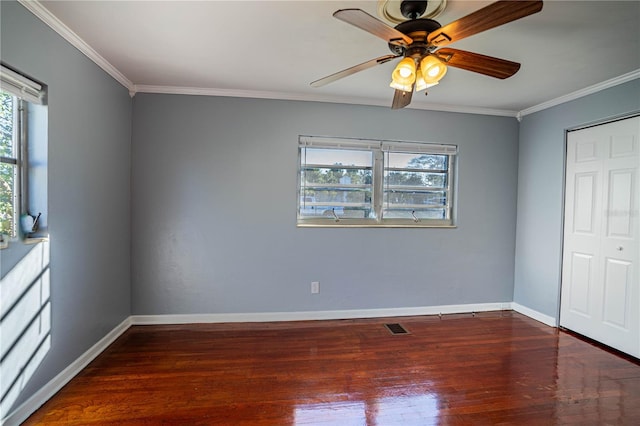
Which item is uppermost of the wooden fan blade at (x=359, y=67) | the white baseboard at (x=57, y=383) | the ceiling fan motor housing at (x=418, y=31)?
the ceiling fan motor housing at (x=418, y=31)

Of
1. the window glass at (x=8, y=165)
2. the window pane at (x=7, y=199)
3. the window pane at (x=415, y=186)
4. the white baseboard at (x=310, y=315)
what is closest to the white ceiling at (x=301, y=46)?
the window glass at (x=8, y=165)

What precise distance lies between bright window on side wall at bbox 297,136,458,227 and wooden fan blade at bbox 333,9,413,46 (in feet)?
5.51

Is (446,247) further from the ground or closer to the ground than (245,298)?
further from the ground

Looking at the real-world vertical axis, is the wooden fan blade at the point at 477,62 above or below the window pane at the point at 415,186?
above

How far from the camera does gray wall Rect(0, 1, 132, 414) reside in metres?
1.69

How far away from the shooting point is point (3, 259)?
58.4 inches

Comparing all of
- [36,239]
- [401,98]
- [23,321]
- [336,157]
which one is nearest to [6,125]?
[36,239]

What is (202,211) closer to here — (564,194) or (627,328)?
(564,194)

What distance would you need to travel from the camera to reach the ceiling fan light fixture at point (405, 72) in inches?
57.1

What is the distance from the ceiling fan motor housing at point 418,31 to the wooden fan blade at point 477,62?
4.1 inches

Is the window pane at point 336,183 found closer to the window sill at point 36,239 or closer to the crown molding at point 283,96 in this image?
the crown molding at point 283,96

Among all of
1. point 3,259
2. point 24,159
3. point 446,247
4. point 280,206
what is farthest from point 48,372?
point 446,247

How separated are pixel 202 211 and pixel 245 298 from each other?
987mm

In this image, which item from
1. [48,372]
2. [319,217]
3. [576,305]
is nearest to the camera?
[48,372]
